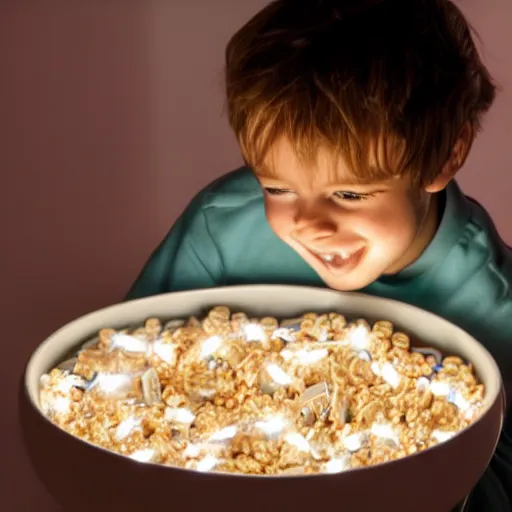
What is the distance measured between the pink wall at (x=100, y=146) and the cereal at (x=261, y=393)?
180 mm

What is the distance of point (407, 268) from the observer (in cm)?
85

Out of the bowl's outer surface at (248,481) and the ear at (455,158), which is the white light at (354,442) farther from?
the ear at (455,158)

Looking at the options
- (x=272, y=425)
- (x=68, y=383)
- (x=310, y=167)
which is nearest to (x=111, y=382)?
(x=68, y=383)

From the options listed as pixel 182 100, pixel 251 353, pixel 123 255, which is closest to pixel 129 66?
pixel 182 100

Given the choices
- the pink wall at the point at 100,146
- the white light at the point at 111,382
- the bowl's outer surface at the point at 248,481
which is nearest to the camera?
the bowl's outer surface at the point at 248,481

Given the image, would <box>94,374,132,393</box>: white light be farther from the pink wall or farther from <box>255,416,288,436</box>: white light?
the pink wall

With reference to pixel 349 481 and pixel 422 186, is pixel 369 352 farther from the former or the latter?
pixel 349 481

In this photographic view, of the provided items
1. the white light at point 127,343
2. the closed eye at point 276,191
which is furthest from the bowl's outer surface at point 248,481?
the closed eye at point 276,191

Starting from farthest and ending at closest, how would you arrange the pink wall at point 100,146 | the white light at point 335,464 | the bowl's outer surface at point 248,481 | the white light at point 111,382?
1. the pink wall at point 100,146
2. the white light at point 111,382
3. the white light at point 335,464
4. the bowl's outer surface at point 248,481

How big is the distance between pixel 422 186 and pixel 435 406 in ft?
0.59

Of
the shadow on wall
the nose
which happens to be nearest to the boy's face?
the nose

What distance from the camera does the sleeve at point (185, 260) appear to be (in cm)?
94

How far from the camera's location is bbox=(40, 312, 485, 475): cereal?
0.68 meters

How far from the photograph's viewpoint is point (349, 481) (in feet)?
1.81
